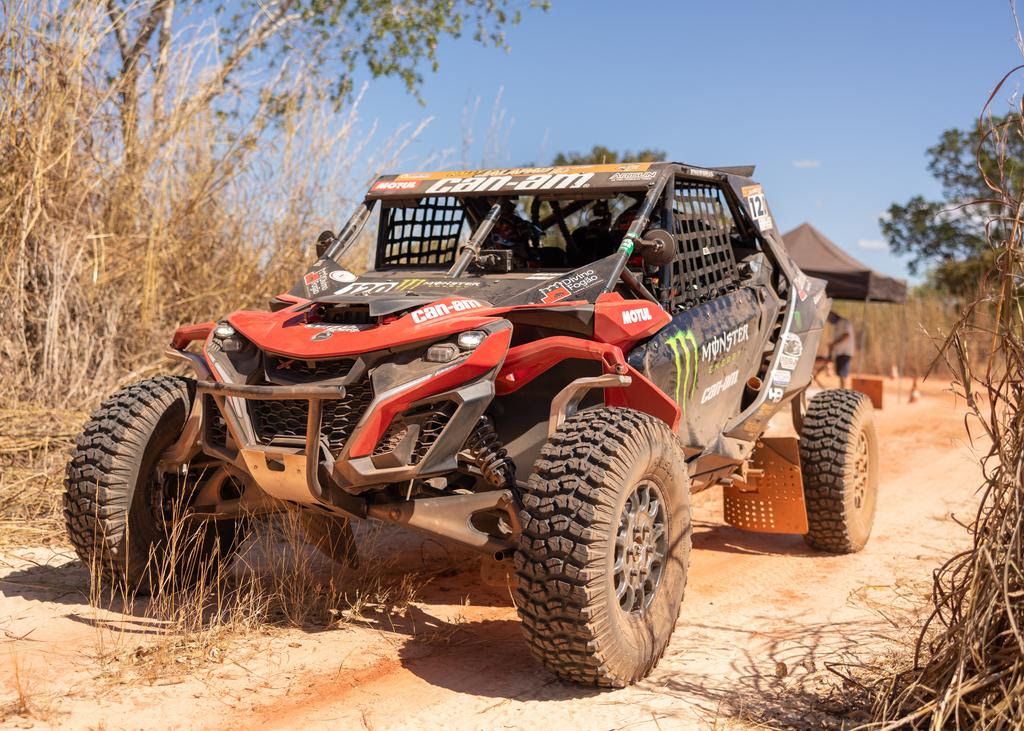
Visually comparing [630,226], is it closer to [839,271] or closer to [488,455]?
[488,455]

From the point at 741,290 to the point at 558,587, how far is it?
2.65 meters

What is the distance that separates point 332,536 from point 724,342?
87.2 inches

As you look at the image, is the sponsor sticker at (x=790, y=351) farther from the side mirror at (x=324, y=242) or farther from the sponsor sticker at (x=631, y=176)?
the side mirror at (x=324, y=242)

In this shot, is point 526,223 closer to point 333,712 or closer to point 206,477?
point 206,477

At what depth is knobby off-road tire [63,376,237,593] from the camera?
15.8 feet

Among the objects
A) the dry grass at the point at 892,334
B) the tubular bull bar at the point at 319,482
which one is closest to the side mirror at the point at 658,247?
the tubular bull bar at the point at 319,482

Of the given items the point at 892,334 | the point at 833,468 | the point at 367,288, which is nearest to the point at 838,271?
the point at 892,334

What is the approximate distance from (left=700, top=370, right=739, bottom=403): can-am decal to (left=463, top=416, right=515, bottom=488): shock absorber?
1343 millimetres

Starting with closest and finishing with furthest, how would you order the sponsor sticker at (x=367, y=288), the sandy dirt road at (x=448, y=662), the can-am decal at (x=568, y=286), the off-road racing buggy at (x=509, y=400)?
the sandy dirt road at (x=448, y=662) → the off-road racing buggy at (x=509, y=400) → the can-am decal at (x=568, y=286) → the sponsor sticker at (x=367, y=288)

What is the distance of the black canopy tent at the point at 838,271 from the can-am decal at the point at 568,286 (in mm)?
12131

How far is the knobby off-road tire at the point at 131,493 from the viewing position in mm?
4828

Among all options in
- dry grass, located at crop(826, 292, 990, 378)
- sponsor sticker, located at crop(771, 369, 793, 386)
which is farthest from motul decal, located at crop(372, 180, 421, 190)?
dry grass, located at crop(826, 292, 990, 378)

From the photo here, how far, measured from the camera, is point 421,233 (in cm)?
625

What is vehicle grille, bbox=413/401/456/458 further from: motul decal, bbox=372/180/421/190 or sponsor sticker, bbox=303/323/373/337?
motul decal, bbox=372/180/421/190
